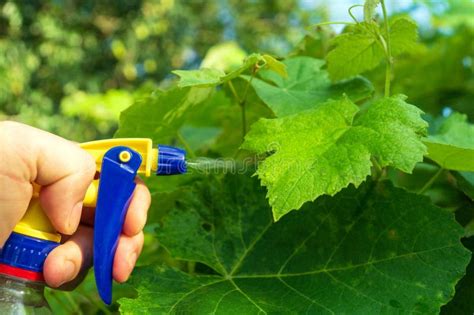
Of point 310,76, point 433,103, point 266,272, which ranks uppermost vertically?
point 310,76

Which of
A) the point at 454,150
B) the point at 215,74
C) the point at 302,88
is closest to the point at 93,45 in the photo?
the point at 302,88

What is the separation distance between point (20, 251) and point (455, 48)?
113 centimetres

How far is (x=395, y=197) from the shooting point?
632mm

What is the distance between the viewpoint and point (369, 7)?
0.62m

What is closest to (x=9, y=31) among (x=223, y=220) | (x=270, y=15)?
(x=270, y=15)

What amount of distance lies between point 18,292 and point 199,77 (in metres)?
0.26

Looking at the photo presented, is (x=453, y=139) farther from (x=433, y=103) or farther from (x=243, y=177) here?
(x=433, y=103)

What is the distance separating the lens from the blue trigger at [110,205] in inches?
20.1

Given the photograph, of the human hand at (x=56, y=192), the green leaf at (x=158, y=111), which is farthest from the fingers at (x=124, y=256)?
the green leaf at (x=158, y=111)

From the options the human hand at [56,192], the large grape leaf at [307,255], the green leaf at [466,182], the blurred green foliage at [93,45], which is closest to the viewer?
the human hand at [56,192]

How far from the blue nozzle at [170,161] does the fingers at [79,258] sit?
6cm

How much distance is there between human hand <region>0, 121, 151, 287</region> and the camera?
472mm

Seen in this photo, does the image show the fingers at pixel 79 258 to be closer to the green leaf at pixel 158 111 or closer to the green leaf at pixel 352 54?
the green leaf at pixel 158 111

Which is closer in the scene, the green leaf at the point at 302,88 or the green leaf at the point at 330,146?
the green leaf at the point at 330,146
